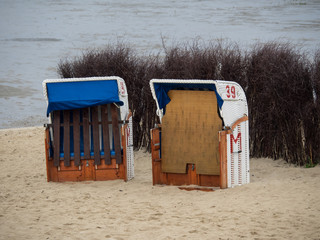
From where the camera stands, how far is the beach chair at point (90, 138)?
11.0 m

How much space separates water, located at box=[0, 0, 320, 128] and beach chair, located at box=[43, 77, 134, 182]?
8.11 metres

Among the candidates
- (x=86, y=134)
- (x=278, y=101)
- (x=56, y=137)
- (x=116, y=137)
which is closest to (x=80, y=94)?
(x=86, y=134)

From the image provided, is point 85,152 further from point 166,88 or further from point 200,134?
point 200,134

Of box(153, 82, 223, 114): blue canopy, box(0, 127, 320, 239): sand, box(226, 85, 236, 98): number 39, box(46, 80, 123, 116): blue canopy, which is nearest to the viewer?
box(0, 127, 320, 239): sand

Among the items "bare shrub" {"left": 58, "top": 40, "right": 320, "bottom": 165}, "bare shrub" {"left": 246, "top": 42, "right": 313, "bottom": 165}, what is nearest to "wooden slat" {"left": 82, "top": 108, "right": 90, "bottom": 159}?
"bare shrub" {"left": 58, "top": 40, "right": 320, "bottom": 165}

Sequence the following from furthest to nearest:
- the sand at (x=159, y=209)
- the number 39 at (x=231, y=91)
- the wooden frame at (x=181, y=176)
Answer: the wooden frame at (x=181, y=176), the number 39 at (x=231, y=91), the sand at (x=159, y=209)

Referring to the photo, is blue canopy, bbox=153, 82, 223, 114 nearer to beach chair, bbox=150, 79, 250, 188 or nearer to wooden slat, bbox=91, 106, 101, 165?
beach chair, bbox=150, 79, 250, 188

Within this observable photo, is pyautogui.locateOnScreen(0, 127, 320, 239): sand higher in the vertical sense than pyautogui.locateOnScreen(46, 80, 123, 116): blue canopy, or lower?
lower

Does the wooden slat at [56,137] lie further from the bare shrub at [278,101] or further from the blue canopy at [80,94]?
the bare shrub at [278,101]

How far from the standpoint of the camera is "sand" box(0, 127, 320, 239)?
314 inches

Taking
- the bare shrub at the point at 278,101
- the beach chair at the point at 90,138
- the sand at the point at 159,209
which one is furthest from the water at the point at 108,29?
the sand at the point at 159,209

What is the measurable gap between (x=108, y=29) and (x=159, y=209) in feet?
150

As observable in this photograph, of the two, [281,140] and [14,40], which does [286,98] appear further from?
[14,40]

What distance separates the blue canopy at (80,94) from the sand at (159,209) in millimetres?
1511
